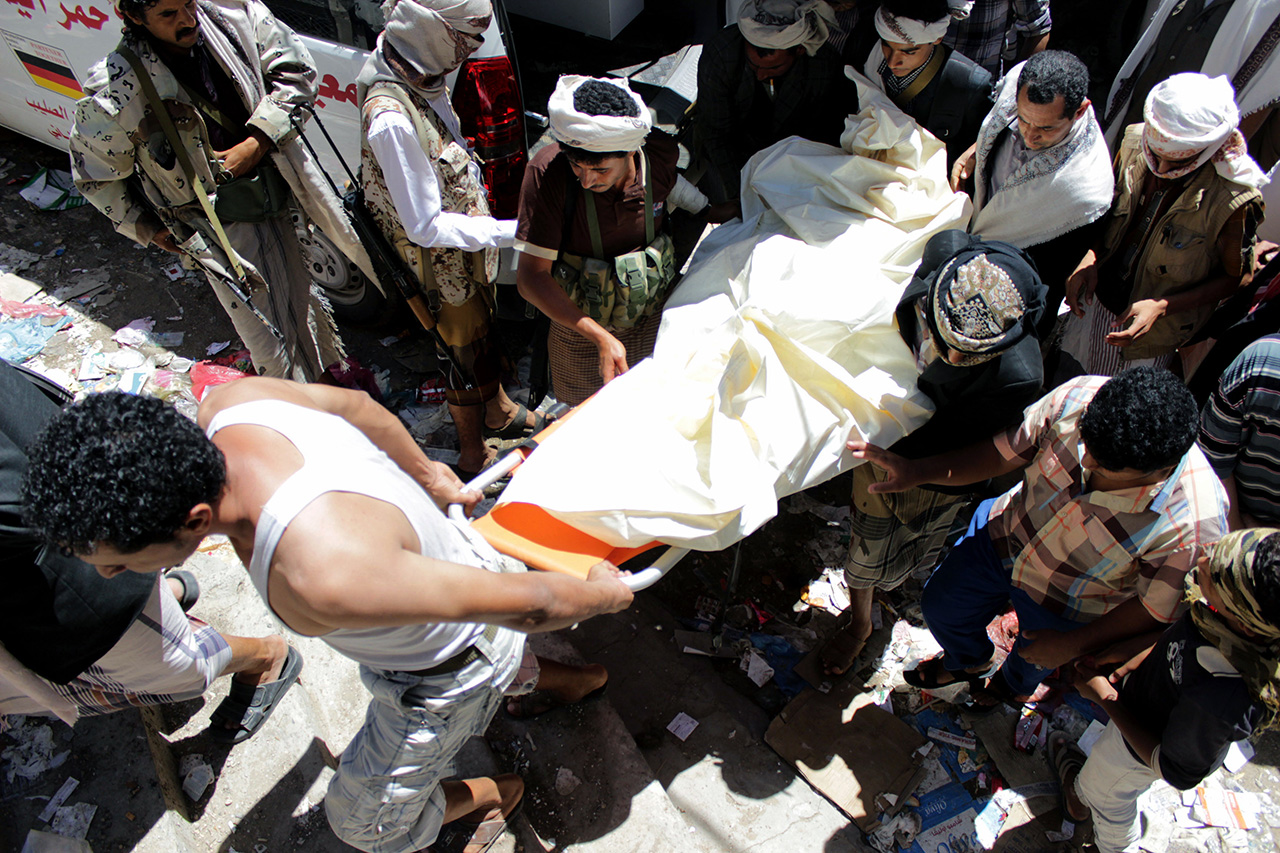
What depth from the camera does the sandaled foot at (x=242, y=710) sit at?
2.46 m

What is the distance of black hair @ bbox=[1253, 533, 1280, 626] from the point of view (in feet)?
4.83

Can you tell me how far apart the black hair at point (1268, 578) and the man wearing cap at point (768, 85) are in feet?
7.11

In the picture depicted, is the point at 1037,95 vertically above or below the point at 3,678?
above

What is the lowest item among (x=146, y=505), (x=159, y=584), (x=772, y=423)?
(x=159, y=584)

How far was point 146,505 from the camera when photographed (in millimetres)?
1263

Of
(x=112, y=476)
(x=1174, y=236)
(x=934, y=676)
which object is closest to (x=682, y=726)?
(x=934, y=676)

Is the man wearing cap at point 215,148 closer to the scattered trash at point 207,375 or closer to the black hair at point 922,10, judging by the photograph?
the scattered trash at point 207,375

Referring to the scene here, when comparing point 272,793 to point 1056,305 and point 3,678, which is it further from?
point 1056,305

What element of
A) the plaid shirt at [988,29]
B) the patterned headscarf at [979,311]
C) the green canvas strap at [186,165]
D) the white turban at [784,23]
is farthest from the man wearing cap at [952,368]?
the green canvas strap at [186,165]

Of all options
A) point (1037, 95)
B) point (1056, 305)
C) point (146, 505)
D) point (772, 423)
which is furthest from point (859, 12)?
point (146, 505)

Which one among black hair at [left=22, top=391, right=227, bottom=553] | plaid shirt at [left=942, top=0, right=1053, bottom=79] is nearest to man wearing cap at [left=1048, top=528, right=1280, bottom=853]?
black hair at [left=22, top=391, right=227, bottom=553]

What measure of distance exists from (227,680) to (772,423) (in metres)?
2.19

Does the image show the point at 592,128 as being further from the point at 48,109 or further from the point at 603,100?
the point at 48,109

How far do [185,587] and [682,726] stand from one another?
1914mm
